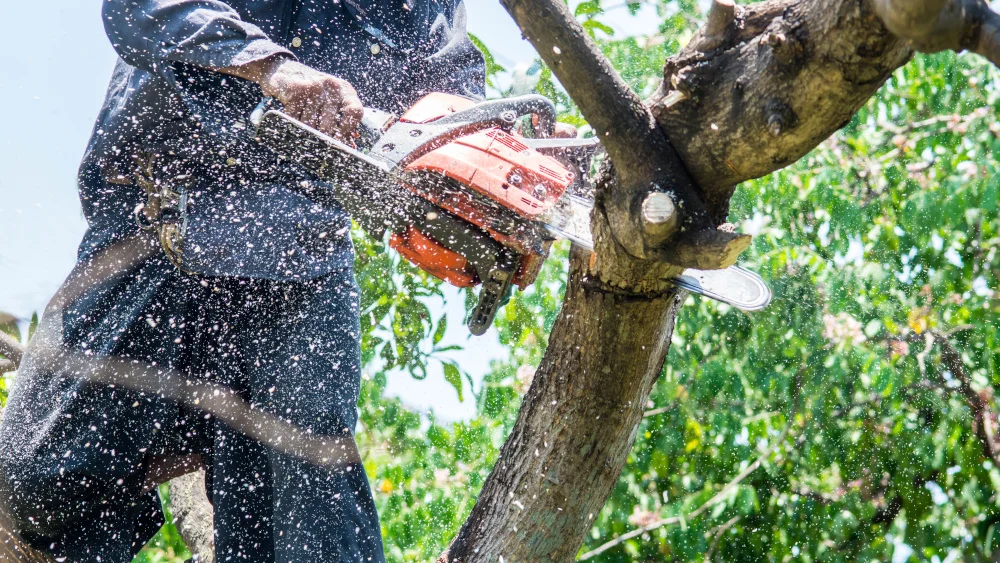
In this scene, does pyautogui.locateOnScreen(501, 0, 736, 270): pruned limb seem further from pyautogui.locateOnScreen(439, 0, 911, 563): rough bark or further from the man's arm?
the man's arm

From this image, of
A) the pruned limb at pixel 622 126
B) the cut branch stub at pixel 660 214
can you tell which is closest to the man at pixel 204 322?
the pruned limb at pixel 622 126

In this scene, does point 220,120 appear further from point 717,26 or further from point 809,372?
point 809,372

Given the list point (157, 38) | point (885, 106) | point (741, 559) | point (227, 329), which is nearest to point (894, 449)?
point (741, 559)

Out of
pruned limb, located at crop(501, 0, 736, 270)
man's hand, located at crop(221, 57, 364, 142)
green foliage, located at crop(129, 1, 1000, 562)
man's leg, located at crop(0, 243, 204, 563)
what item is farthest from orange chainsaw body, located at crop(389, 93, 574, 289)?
green foliage, located at crop(129, 1, 1000, 562)

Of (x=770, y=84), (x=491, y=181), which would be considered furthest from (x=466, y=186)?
(x=770, y=84)

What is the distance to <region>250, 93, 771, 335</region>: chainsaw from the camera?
1933 millimetres

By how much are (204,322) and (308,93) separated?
0.60 metres

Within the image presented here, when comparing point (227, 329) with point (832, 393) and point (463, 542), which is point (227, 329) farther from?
point (832, 393)

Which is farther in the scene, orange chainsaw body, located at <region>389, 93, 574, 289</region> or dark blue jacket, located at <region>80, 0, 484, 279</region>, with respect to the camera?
orange chainsaw body, located at <region>389, 93, 574, 289</region>

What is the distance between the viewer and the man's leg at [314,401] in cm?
181

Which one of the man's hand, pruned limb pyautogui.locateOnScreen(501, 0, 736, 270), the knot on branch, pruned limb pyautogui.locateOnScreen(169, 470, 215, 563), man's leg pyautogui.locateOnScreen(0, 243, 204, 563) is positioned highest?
pruned limb pyautogui.locateOnScreen(501, 0, 736, 270)

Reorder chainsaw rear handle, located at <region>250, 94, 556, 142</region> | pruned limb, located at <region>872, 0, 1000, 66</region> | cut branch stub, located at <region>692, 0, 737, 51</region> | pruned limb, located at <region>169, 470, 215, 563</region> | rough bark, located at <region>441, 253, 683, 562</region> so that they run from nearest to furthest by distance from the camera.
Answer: pruned limb, located at <region>872, 0, 1000, 66</region>
cut branch stub, located at <region>692, 0, 737, 51</region>
rough bark, located at <region>441, 253, 683, 562</region>
chainsaw rear handle, located at <region>250, 94, 556, 142</region>
pruned limb, located at <region>169, 470, 215, 563</region>

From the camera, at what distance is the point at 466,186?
196 centimetres

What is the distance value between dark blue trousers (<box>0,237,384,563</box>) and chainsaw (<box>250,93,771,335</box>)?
8.4 inches
